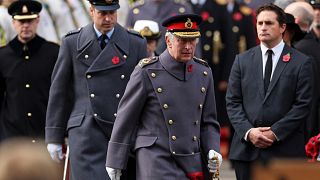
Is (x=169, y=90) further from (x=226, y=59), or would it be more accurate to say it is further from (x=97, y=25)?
(x=226, y=59)

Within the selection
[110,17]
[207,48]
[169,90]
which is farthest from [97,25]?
[207,48]

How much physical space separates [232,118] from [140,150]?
1.30 metres

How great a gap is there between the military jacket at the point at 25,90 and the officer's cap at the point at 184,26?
259cm

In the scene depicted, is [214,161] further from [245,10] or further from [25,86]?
[245,10]

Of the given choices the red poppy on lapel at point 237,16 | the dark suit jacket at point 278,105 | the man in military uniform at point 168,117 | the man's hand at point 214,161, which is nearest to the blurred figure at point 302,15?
the dark suit jacket at point 278,105

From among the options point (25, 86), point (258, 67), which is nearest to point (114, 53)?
point (258, 67)

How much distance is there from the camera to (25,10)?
26.5 ft

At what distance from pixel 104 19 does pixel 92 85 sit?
1.70 feet

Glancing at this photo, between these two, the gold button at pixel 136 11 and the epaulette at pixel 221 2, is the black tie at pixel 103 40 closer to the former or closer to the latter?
the gold button at pixel 136 11

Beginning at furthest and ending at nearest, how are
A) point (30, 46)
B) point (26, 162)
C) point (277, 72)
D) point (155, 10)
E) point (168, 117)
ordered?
1. point (155, 10)
2. point (30, 46)
3. point (26, 162)
4. point (277, 72)
5. point (168, 117)

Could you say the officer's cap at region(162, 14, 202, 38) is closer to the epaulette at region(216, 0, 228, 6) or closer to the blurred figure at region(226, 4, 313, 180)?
the blurred figure at region(226, 4, 313, 180)

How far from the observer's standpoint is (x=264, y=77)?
6.22 meters

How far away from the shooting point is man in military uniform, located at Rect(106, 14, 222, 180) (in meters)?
5.14

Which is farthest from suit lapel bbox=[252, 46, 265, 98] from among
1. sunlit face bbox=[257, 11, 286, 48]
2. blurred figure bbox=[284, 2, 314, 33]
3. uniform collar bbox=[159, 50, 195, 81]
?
blurred figure bbox=[284, 2, 314, 33]
